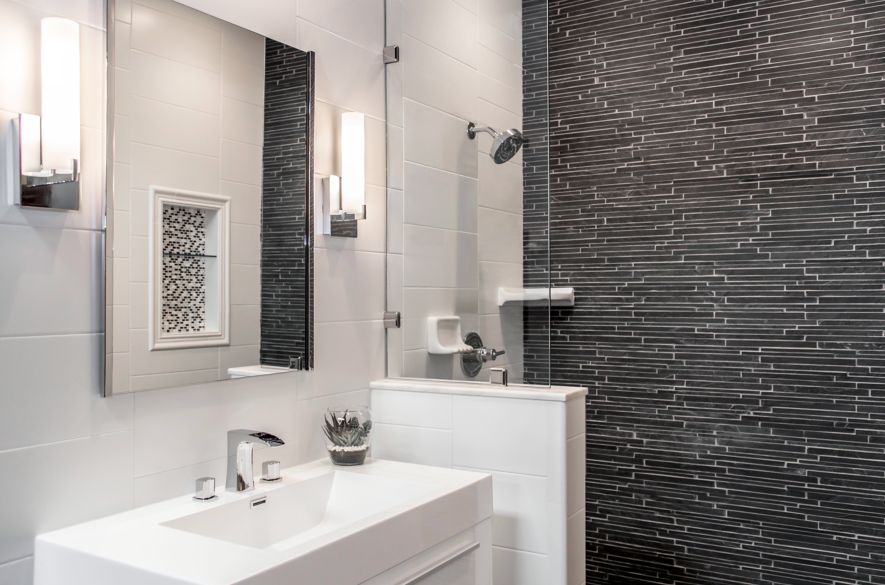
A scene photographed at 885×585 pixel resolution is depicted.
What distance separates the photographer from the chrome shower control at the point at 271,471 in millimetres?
1724

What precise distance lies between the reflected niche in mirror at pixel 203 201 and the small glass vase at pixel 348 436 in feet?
0.58


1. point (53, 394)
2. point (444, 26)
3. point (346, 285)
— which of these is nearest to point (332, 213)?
point (346, 285)

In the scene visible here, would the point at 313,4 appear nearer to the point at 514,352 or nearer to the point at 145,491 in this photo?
the point at 514,352

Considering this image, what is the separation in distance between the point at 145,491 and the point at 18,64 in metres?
0.86

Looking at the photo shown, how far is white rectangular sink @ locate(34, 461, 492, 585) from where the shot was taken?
1173 millimetres

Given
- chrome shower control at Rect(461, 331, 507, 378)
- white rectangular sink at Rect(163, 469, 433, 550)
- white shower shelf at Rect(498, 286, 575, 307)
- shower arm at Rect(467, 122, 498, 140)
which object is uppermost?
shower arm at Rect(467, 122, 498, 140)

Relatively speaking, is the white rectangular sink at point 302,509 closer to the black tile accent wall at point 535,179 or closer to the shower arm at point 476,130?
the black tile accent wall at point 535,179

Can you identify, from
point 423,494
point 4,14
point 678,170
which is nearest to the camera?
point 4,14

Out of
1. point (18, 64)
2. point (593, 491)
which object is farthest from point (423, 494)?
point (593, 491)

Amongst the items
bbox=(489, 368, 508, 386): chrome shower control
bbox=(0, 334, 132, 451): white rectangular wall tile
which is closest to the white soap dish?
bbox=(489, 368, 508, 386): chrome shower control

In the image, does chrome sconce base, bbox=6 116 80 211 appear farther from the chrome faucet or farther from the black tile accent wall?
the black tile accent wall

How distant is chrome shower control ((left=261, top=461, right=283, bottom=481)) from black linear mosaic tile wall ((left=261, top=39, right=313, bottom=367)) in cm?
25

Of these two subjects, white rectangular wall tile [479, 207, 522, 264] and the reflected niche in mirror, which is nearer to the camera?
the reflected niche in mirror

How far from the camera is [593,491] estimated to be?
3002 millimetres
